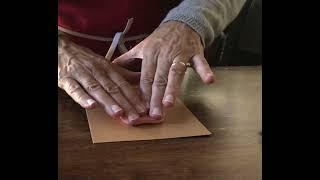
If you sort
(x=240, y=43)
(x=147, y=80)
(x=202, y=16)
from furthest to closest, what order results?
(x=240, y=43), (x=202, y=16), (x=147, y=80)

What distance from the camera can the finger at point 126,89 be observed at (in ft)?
2.39

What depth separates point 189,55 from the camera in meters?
0.86

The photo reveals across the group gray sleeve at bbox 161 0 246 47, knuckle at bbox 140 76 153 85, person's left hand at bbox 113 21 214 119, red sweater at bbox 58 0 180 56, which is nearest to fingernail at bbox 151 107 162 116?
person's left hand at bbox 113 21 214 119

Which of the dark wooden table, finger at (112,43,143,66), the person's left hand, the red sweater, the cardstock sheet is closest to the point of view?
the dark wooden table

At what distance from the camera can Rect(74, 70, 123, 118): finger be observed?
2.35 feet

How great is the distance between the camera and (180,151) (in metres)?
0.60

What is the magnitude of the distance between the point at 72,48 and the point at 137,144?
0.36 meters

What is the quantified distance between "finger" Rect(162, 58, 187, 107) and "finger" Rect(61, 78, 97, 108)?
5.1 inches

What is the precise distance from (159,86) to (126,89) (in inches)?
2.4

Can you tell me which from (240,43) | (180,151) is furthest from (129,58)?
(240,43)

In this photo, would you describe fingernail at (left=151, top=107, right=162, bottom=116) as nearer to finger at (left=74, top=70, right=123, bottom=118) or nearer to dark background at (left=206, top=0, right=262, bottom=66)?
finger at (left=74, top=70, right=123, bottom=118)

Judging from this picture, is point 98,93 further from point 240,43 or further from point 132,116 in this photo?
point 240,43

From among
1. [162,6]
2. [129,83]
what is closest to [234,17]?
[162,6]
